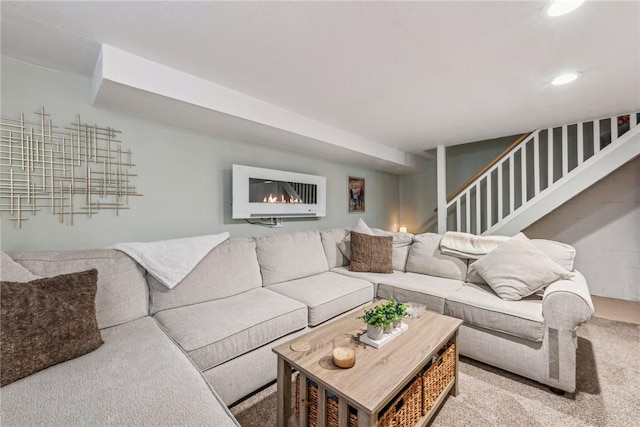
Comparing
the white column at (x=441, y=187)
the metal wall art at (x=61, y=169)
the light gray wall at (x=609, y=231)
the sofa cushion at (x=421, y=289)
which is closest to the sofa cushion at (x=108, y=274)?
the metal wall art at (x=61, y=169)

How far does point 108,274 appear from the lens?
158 cm

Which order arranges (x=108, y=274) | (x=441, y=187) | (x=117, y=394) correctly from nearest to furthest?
(x=117, y=394), (x=108, y=274), (x=441, y=187)

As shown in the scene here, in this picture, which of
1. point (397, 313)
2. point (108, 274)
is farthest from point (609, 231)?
point (108, 274)

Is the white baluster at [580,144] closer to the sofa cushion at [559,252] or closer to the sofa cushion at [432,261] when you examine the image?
the sofa cushion at [559,252]

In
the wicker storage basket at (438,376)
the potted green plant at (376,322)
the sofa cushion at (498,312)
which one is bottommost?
the wicker storage basket at (438,376)

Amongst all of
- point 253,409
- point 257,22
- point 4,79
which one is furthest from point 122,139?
point 253,409

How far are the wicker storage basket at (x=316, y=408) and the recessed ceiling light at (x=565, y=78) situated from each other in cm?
263

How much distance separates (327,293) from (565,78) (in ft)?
8.09

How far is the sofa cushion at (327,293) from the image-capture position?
1.98 m

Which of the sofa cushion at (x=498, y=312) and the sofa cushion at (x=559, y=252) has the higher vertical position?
the sofa cushion at (x=559, y=252)

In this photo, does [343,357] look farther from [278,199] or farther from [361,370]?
[278,199]

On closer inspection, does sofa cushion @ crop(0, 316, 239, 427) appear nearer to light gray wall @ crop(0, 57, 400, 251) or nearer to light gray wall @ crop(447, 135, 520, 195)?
light gray wall @ crop(0, 57, 400, 251)

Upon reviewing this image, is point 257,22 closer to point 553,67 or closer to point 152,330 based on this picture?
point 152,330

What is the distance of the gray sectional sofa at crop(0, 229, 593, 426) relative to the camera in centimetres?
91
